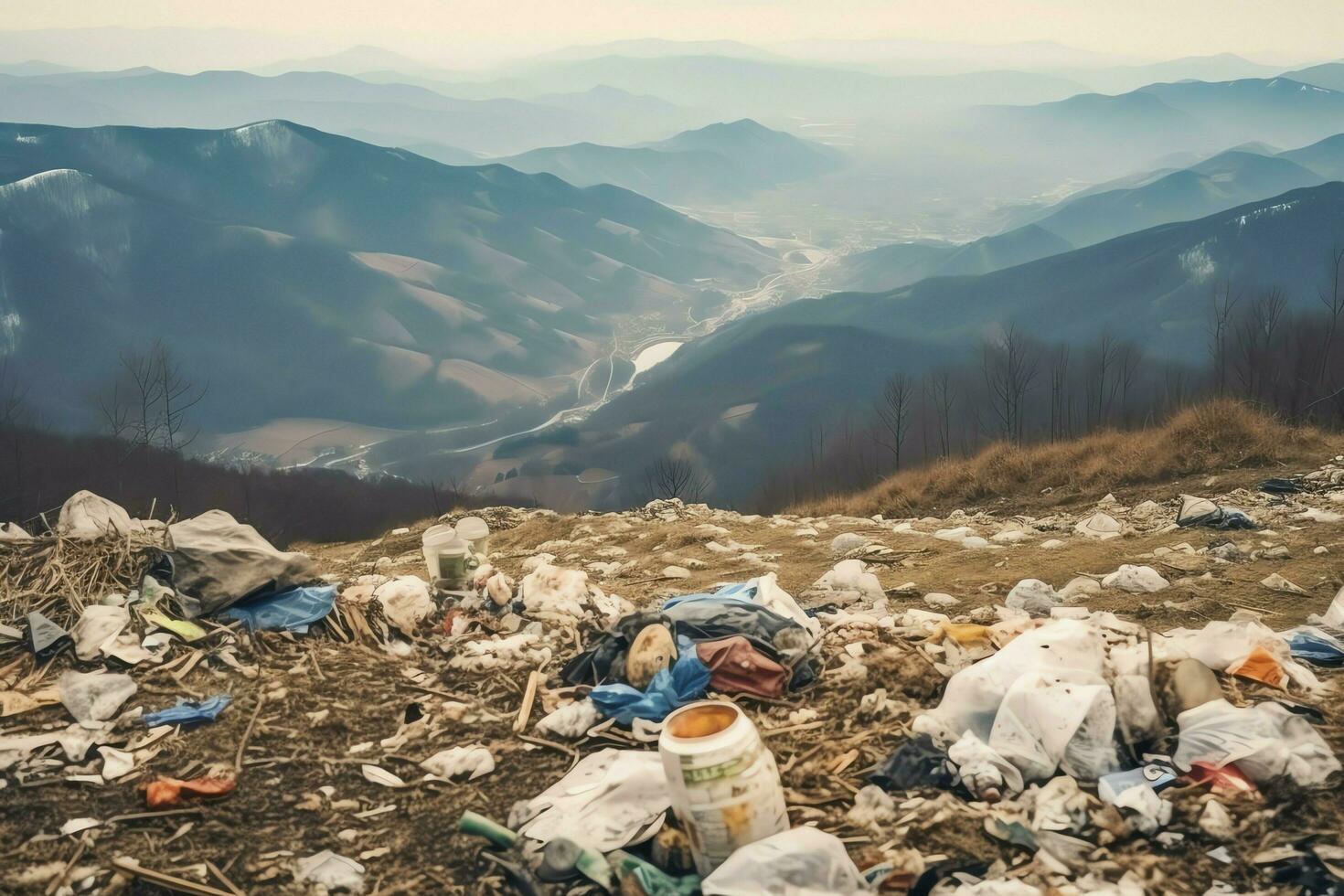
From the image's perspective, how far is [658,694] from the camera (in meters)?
4.41

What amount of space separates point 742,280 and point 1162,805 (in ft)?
623

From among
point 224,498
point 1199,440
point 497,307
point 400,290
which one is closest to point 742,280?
point 497,307

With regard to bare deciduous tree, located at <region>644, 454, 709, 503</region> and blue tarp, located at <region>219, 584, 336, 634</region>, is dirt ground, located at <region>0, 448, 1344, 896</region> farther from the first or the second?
bare deciduous tree, located at <region>644, 454, 709, 503</region>

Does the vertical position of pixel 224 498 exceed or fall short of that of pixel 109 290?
it falls short

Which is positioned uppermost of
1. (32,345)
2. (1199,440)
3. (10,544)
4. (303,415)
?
(10,544)

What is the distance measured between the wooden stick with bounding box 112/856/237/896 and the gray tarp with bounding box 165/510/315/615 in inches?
94.6

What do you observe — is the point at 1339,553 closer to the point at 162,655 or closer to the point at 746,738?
the point at 746,738

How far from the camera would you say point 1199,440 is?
1263 cm

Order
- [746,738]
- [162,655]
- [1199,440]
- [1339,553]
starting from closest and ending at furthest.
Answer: [746,738] → [162,655] → [1339,553] → [1199,440]

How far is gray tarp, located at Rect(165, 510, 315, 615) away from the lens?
552 cm

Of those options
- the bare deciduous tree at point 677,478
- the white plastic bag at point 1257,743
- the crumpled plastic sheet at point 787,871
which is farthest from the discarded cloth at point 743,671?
the bare deciduous tree at point 677,478

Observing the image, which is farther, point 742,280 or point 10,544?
point 742,280

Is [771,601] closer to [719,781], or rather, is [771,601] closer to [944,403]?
[719,781]

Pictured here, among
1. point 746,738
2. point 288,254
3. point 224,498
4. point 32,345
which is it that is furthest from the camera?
point 288,254
